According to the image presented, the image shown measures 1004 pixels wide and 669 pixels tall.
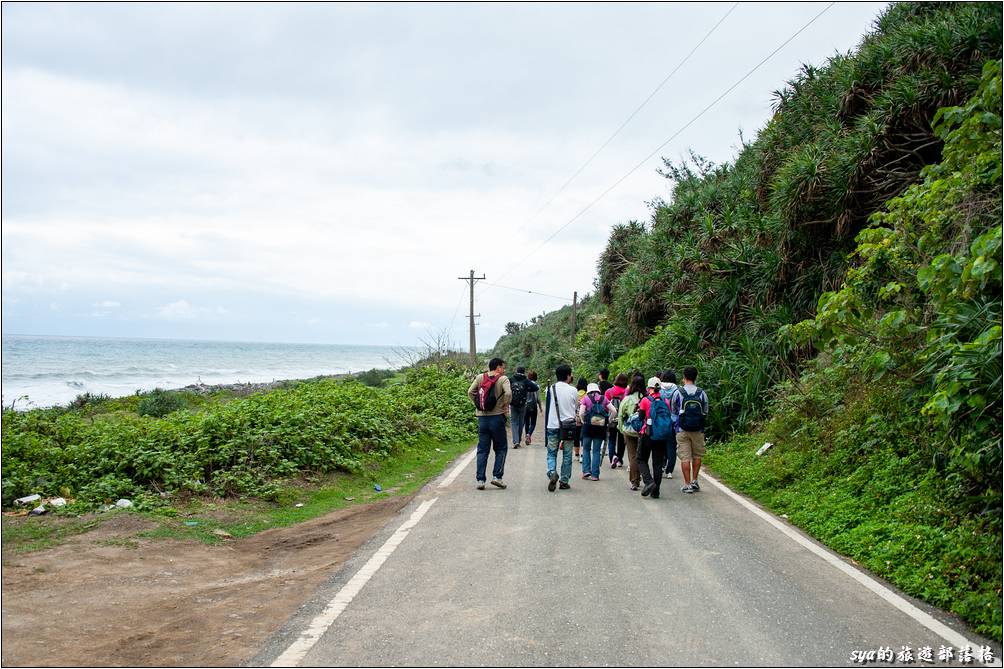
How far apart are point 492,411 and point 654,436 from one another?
2.23 m

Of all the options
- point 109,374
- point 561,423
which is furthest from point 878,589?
point 109,374

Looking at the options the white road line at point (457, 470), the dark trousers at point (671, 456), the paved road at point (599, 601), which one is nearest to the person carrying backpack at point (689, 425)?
the dark trousers at point (671, 456)

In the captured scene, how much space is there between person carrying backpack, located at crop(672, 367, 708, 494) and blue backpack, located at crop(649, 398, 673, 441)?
0.34 metres

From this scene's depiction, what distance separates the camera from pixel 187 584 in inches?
249

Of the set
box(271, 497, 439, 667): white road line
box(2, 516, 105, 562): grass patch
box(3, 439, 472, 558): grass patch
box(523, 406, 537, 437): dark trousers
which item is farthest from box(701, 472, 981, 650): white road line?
box(523, 406, 537, 437): dark trousers

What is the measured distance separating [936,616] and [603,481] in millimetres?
6318

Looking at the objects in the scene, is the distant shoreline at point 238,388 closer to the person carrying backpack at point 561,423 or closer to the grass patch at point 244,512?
the grass patch at point 244,512

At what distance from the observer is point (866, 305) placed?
9250 millimetres

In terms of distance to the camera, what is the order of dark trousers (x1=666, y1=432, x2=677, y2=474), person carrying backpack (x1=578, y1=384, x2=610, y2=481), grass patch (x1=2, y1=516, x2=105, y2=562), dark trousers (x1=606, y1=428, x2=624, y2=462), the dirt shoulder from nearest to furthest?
the dirt shoulder, grass patch (x1=2, y1=516, x2=105, y2=562), dark trousers (x1=666, y1=432, x2=677, y2=474), person carrying backpack (x1=578, y1=384, x2=610, y2=481), dark trousers (x1=606, y1=428, x2=624, y2=462)

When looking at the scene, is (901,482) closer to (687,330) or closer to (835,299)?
(835,299)

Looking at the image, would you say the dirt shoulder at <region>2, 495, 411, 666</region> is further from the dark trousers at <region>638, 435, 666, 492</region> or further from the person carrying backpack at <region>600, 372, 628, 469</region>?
the person carrying backpack at <region>600, 372, 628, 469</region>

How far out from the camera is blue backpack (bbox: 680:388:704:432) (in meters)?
10.1

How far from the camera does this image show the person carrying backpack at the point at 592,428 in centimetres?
1139

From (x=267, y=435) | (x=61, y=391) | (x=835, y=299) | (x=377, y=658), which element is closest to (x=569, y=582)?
(x=377, y=658)
